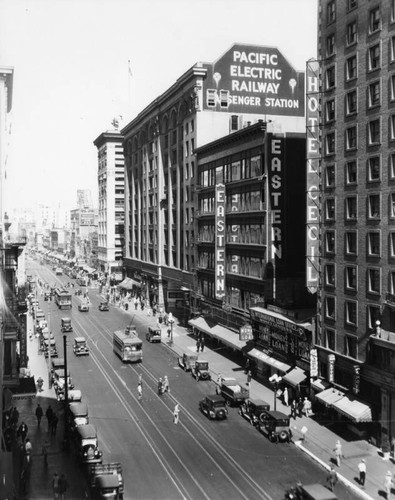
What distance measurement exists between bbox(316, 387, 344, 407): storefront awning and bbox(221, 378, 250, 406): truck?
5.92 metres

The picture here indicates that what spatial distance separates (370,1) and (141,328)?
55.1 meters

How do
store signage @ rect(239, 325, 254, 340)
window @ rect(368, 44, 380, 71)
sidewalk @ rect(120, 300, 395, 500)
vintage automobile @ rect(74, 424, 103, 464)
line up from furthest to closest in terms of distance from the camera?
1. store signage @ rect(239, 325, 254, 340)
2. window @ rect(368, 44, 380, 71)
3. vintage automobile @ rect(74, 424, 103, 464)
4. sidewalk @ rect(120, 300, 395, 500)

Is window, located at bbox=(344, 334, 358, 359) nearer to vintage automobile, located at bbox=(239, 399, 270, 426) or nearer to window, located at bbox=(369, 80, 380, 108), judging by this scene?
vintage automobile, located at bbox=(239, 399, 270, 426)

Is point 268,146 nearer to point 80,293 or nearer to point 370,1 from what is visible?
point 370,1

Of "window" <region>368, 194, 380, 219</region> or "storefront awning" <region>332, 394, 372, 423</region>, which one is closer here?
"storefront awning" <region>332, 394, 372, 423</region>

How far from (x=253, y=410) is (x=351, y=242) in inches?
537

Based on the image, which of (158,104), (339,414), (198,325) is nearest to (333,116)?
(339,414)

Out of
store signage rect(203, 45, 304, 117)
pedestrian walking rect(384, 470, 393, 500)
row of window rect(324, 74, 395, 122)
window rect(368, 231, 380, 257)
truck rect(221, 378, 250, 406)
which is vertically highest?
store signage rect(203, 45, 304, 117)

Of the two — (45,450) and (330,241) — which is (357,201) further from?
(45,450)

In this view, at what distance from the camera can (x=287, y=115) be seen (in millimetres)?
83062

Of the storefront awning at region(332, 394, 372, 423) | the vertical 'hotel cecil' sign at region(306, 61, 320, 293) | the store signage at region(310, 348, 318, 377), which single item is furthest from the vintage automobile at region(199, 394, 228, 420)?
the vertical 'hotel cecil' sign at region(306, 61, 320, 293)

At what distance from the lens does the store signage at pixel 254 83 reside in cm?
7912

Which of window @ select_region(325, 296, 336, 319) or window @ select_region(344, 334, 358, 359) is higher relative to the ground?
window @ select_region(325, 296, 336, 319)

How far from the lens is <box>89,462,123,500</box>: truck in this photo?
91.8ft
